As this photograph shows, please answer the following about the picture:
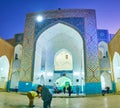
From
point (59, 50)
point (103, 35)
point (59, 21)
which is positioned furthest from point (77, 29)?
point (59, 50)

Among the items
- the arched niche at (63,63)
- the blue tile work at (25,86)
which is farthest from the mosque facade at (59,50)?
the arched niche at (63,63)

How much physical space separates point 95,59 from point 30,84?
205 inches

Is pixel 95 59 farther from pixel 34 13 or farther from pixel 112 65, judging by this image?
pixel 34 13

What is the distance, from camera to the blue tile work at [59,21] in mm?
11312

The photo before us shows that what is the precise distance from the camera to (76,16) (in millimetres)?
11602

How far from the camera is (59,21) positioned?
458 inches

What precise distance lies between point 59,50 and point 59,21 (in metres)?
3.94

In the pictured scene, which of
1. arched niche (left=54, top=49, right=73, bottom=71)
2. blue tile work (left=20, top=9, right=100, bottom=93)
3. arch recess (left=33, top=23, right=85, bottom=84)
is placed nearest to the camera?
blue tile work (left=20, top=9, right=100, bottom=93)

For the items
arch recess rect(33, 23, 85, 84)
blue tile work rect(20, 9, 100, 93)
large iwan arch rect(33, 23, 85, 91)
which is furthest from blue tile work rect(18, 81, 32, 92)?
Result: arch recess rect(33, 23, 85, 84)

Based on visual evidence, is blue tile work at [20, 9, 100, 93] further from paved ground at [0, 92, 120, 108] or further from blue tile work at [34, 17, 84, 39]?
paved ground at [0, 92, 120, 108]

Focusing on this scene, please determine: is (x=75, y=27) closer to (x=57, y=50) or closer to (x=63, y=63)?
(x=57, y=50)

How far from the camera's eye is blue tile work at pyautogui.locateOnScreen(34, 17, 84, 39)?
11.3m

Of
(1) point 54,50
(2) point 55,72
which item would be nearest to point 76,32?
(1) point 54,50

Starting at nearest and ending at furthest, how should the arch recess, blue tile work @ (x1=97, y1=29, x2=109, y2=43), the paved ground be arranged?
the paved ground
the arch recess
blue tile work @ (x1=97, y1=29, x2=109, y2=43)
